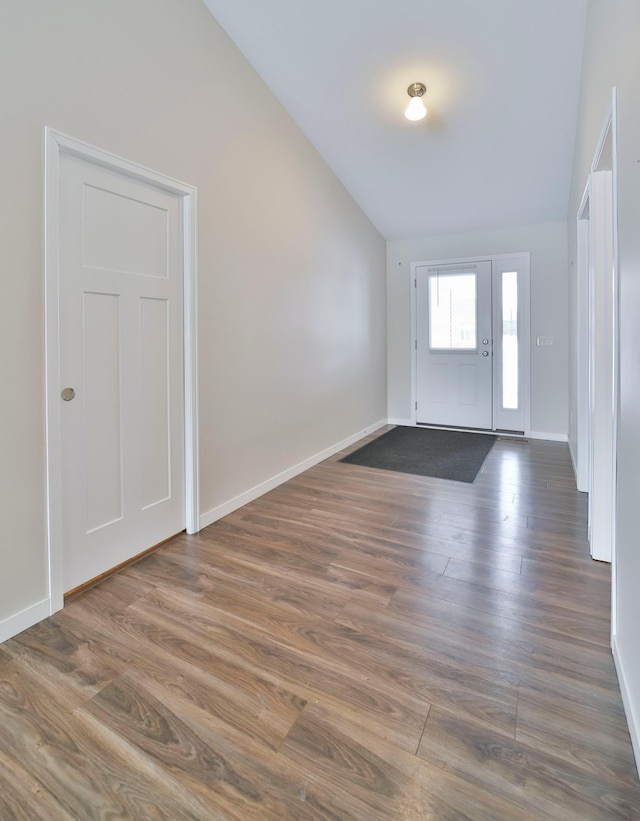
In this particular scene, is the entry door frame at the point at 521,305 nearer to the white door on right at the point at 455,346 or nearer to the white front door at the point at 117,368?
the white door on right at the point at 455,346

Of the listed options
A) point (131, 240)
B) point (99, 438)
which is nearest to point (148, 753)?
point (99, 438)

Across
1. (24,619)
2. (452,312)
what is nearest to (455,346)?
(452,312)

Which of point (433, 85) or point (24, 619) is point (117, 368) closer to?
point (24, 619)

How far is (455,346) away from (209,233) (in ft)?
11.9

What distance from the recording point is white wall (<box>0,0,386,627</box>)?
1.71 meters

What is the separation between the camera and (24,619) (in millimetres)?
1748

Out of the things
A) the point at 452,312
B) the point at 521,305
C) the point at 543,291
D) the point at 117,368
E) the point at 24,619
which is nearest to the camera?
the point at 24,619

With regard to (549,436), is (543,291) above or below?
above

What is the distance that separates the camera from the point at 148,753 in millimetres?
1215

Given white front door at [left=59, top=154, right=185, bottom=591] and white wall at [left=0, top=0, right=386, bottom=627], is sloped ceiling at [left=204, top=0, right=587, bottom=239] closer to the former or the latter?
white wall at [left=0, top=0, right=386, bottom=627]

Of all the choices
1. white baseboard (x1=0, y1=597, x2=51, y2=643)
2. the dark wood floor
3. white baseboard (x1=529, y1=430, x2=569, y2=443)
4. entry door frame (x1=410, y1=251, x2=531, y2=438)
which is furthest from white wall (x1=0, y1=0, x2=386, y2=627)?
white baseboard (x1=529, y1=430, x2=569, y2=443)

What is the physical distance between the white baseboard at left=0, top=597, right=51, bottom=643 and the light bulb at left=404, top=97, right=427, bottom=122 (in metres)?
3.56

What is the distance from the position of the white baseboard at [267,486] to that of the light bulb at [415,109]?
8.93 feet

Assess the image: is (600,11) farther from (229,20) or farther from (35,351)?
(35,351)
